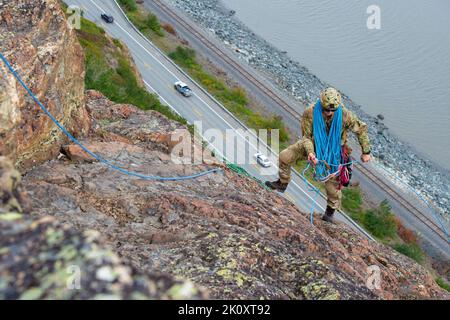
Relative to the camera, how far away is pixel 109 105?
11664 mm

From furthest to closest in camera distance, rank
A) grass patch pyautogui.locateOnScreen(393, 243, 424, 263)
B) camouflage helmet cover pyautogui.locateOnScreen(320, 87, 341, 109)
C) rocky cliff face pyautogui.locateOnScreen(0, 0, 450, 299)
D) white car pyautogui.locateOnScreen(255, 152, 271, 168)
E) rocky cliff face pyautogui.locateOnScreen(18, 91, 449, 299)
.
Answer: white car pyautogui.locateOnScreen(255, 152, 271, 168), grass patch pyautogui.locateOnScreen(393, 243, 424, 263), camouflage helmet cover pyautogui.locateOnScreen(320, 87, 341, 109), rocky cliff face pyautogui.locateOnScreen(18, 91, 449, 299), rocky cliff face pyautogui.locateOnScreen(0, 0, 450, 299)

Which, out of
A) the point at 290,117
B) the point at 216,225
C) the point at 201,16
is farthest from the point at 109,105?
the point at 201,16

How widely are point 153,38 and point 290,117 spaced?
1390 cm

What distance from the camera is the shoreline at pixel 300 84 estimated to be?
3347cm

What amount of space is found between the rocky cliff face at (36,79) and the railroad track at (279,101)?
25404 millimetres

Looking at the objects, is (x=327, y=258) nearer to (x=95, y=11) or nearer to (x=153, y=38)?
(x=153, y=38)

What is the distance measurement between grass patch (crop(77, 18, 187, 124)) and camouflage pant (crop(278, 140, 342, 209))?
761cm

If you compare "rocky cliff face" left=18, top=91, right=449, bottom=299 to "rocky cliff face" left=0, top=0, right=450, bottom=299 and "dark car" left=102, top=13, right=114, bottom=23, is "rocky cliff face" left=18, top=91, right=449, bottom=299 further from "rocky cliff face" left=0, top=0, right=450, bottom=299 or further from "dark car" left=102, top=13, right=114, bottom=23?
"dark car" left=102, top=13, right=114, bottom=23

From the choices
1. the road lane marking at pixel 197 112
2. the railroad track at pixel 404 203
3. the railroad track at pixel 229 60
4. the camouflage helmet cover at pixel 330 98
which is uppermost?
the camouflage helmet cover at pixel 330 98

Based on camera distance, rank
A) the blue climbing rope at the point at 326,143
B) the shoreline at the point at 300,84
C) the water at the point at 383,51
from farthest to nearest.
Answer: the water at the point at 383,51 < the shoreline at the point at 300,84 < the blue climbing rope at the point at 326,143

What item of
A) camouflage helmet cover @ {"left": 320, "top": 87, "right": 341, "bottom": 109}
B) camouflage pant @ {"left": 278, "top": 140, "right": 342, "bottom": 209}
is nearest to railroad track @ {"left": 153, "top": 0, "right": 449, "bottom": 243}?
camouflage pant @ {"left": 278, "top": 140, "right": 342, "bottom": 209}

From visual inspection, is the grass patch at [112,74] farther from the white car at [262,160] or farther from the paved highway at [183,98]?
the white car at [262,160]

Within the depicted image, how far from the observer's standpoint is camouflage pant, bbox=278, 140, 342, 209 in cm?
931

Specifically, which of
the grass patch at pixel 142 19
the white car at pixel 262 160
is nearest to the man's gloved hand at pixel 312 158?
the white car at pixel 262 160
